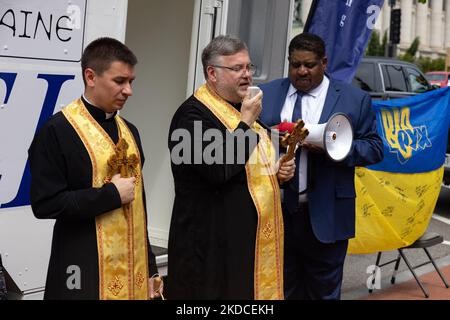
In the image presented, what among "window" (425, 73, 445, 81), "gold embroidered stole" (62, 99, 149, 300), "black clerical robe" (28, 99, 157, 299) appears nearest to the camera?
"black clerical robe" (28, 99, 157, 299)

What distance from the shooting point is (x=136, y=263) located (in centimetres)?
335

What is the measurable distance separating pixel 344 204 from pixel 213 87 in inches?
50.3

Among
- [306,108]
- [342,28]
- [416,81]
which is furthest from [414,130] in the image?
[416,81]

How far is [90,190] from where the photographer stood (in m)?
3.10

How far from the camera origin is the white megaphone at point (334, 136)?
14.0 feet

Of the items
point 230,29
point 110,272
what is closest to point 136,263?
point 110,272

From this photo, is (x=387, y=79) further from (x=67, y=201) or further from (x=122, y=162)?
(x=67, y=201)

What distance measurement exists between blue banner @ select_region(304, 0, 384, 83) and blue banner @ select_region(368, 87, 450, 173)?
70 cm

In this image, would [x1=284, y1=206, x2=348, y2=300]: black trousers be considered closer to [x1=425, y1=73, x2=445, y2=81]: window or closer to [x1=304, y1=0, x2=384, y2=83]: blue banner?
[x1=304, y1=0, x2=384, y2=83]: blue banner

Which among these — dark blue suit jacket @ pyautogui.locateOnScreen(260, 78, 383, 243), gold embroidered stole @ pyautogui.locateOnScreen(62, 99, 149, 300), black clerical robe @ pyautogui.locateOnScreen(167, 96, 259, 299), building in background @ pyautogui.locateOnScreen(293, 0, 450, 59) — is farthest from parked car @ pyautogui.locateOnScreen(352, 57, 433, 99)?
building in background @ pyautogui.locateOnScreen(293, 0, 450, 59)

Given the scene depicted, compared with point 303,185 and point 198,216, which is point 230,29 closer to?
point 303,185

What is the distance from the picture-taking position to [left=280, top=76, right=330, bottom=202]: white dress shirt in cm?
450

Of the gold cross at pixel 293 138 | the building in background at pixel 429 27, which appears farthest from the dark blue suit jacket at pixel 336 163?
the building in background at pixel 429 27

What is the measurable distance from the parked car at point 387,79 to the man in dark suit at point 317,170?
381 inches
